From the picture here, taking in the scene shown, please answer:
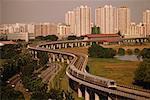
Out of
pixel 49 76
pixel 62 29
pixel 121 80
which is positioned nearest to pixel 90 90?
pixel 121 80

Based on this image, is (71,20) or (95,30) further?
(71,20)

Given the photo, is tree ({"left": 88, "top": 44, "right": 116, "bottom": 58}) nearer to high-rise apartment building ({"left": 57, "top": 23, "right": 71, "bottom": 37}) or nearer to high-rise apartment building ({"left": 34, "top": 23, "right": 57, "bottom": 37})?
high-rise apartment building ({"left": 57, "top": 23, "right": 71, "bottom": 37})

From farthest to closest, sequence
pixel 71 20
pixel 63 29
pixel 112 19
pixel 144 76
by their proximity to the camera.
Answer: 1. pixel 63 29
2. pixel 71 20
3. pixel 112 19
4. pixel 144 76

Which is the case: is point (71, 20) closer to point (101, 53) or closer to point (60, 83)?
point (101, 53)

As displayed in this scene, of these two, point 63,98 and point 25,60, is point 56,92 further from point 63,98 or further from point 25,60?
point 25,60

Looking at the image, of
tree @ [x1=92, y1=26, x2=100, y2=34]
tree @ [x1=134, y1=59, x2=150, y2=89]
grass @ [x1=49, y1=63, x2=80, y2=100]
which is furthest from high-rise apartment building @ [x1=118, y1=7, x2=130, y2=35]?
tree @ [x1=134, y1=59, x2=150, y2=89]

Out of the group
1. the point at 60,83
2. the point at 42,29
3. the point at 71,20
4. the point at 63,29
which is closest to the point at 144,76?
the point at 60,83

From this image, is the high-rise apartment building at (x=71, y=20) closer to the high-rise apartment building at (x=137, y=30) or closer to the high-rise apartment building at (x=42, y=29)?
the high-rise apartment building at (x=42, y=29)
